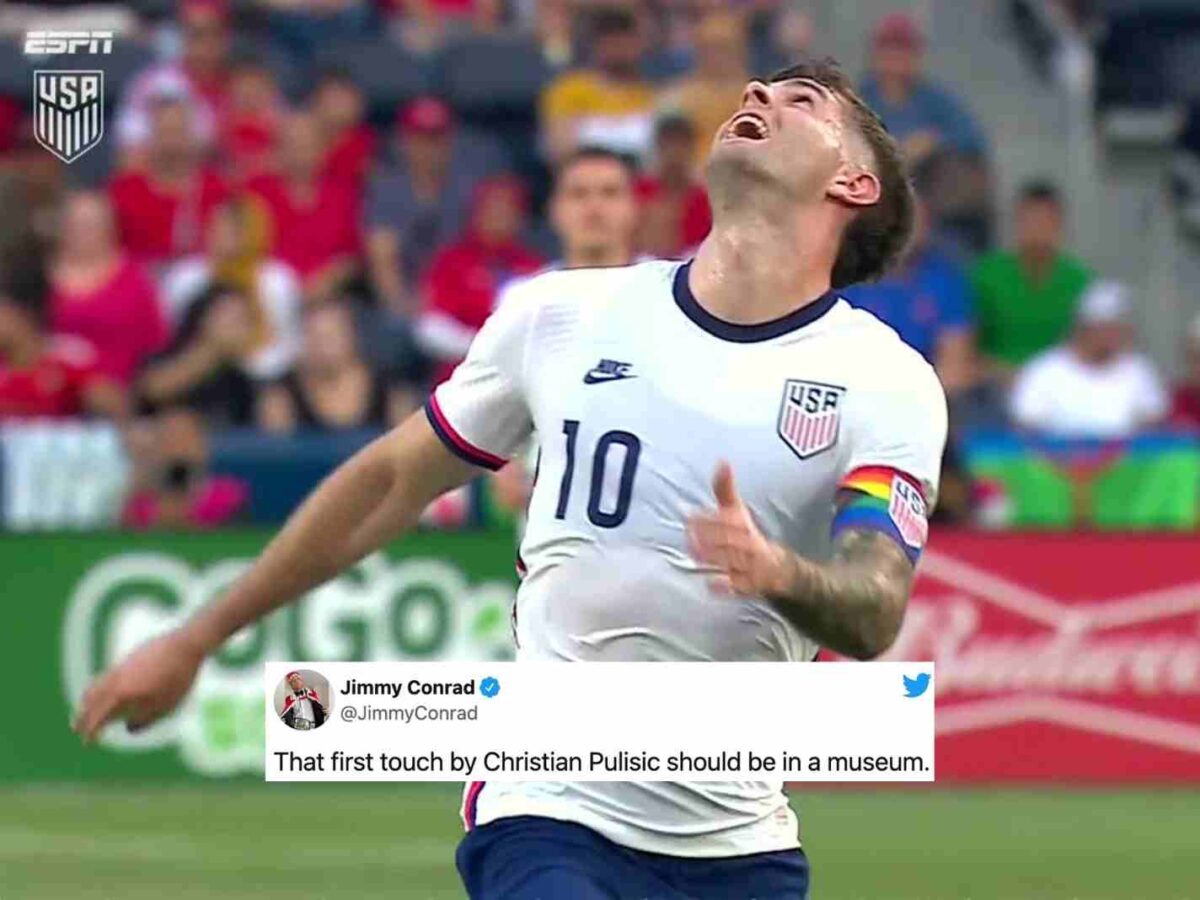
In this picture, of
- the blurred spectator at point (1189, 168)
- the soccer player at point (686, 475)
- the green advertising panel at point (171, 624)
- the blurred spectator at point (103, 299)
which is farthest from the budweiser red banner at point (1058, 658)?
the soccer player at point (686, 475)

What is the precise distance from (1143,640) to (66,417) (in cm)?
512

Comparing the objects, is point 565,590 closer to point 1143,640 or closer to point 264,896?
point 264,896

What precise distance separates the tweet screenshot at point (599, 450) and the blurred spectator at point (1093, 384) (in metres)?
0.03

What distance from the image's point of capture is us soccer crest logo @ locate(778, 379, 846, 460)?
4590 mm

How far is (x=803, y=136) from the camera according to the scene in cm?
468

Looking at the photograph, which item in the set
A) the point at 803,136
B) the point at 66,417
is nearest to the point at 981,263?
the point at 66,417

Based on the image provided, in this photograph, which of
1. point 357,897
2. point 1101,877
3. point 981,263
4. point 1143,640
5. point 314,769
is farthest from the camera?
point 981,263

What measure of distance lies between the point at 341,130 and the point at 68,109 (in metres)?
8.89

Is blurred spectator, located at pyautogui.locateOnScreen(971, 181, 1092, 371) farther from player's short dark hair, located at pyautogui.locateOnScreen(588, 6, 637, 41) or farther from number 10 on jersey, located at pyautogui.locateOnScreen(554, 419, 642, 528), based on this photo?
number 10 on jersey, located at pyautogui.locateOnScreen(554, 419, 642, 528)

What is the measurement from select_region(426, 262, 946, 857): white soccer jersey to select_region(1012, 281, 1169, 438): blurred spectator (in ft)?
32.8

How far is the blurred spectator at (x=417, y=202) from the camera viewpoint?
49.3 feet

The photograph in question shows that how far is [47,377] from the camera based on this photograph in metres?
13.8

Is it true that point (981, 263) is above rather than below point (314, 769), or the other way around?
above

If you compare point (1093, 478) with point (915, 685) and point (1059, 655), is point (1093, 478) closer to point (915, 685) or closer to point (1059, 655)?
point (1059, 655)
